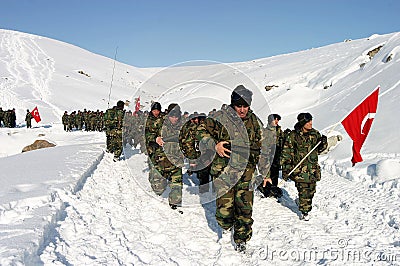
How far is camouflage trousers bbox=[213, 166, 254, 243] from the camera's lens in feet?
14.8

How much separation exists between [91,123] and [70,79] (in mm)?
37349

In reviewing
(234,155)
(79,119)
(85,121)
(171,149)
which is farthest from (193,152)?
(79,119)

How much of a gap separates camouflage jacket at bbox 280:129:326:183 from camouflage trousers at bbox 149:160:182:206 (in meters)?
1.85

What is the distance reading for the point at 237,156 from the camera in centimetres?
457

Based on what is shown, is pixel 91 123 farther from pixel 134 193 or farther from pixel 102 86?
pixel 102 86

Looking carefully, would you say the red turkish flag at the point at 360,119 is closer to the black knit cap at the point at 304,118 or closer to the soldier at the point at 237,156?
the black knit cap at the point at 304,118

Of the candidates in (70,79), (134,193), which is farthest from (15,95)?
(134,193)

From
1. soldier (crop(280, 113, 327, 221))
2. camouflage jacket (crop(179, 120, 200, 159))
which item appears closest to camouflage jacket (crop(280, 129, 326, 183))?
soldier (crop(280, 113, 327, 221))

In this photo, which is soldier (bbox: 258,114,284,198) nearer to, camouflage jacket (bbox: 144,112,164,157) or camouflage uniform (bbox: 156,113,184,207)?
camouflage uniform (bbox: 156,113,184,207)

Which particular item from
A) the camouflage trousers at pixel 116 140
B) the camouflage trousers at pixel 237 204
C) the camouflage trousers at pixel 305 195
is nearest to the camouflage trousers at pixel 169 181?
the camouflage trousers at pixel 237 204

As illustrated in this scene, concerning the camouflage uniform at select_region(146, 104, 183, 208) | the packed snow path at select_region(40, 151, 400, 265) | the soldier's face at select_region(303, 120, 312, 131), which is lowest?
the packed snow path at select_region(40, 151, 400, 265)

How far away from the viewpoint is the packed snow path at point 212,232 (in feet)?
13.3

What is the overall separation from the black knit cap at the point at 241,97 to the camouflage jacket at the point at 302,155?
1.95 m

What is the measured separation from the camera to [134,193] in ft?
23.1
